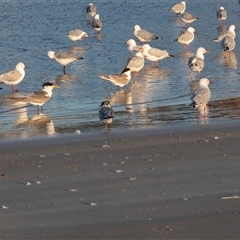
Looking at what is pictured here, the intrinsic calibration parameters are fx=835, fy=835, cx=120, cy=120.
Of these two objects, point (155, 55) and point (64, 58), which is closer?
point (64, 58)

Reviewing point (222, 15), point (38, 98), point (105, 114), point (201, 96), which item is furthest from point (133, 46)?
point (105, 114)

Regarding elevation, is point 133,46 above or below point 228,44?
above

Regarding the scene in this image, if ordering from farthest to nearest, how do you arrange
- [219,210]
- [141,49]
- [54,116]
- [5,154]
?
[141,49] → [54,116] → [5,154] → [219,210]

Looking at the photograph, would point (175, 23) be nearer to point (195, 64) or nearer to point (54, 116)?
point (195, 64)

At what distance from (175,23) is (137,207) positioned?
1788 cm

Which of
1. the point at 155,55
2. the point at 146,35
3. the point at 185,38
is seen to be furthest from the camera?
the point at 146,35

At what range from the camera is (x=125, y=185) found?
24.7 feet

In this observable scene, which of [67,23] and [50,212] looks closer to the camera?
[50,212]

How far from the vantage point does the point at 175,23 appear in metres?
24.3

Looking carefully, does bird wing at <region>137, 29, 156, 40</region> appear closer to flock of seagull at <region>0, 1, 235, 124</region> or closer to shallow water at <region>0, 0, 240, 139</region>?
flock of seagull at <region>0, 1, 235, 124</region>

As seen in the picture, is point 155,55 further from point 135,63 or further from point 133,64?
point 133,64

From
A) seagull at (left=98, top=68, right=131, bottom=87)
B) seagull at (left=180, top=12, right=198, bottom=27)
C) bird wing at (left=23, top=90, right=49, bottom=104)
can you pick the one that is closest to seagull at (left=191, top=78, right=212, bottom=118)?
bird wing at (left=23, top=90, right=49, bottom=104)

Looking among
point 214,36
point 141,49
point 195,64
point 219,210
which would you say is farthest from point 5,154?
point 214,36

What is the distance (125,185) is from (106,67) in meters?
8.71
